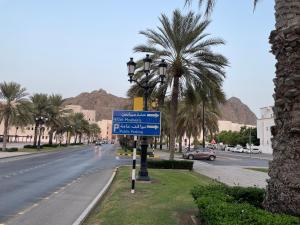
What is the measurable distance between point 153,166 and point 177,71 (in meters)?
6.57

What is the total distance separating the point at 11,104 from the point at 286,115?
4941cm

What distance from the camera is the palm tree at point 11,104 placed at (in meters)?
51.2

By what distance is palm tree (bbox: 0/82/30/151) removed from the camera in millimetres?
51197

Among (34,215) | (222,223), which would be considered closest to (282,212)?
(222,223)

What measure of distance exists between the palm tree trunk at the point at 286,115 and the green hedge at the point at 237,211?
509 millimetres

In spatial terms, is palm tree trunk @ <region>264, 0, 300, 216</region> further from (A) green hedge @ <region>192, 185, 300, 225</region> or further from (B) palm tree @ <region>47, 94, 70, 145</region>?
(B) palm tree @ <region>47, 94, 70, 145</region>

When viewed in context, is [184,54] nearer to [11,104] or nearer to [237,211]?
[237,211]

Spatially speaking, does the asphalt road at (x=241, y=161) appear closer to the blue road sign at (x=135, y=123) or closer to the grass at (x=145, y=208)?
the blue road sign at (x=135, y=123)

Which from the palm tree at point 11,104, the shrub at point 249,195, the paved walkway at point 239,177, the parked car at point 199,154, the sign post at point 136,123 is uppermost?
the palm tree at point 11,104

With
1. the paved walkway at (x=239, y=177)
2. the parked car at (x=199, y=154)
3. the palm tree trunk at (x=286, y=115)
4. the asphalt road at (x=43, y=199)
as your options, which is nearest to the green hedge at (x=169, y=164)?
the paved walkway at (x=239, y=177)

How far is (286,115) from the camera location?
266 inches

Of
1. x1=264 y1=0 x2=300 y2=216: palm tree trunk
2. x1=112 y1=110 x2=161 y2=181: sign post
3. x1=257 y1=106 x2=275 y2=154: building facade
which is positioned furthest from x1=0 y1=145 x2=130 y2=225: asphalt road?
x1=257 y1=106 x2=275 y2=154: building facade

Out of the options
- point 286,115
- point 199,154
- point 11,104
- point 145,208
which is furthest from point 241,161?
point 286,115

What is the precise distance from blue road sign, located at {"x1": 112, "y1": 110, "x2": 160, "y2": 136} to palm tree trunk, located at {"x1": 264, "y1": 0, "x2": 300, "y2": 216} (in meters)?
8.95
